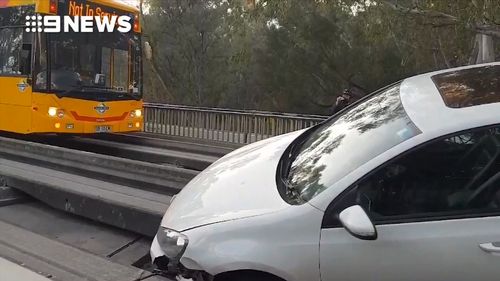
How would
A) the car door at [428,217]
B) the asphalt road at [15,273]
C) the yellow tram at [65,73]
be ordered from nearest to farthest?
1. the car door at [428,217]
2. the asphalt road at [15,273]
3. the yellow tram at [65,73]

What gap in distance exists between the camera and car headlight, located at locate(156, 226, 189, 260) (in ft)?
10.2

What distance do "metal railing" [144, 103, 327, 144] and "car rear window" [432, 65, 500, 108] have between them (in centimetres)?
807

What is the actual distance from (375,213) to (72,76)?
8.88 meters

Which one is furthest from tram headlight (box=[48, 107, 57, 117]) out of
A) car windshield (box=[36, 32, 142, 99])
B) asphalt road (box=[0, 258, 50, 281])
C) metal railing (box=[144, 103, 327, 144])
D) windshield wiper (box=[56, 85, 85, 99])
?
asphalt road (box=[0, 258, 50, 281])

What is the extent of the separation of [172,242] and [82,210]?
2694mm

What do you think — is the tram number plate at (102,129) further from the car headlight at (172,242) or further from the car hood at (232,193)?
the car headlight at (172,242)

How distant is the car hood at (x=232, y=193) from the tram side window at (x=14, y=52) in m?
7.59

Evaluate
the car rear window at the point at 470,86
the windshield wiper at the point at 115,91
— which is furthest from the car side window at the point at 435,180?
the windshield wiper at the point at 115,91

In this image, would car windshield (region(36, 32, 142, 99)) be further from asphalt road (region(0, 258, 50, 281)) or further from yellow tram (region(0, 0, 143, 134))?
asphalt road (region(0, 258, 50, 281))

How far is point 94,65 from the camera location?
35.8 feet

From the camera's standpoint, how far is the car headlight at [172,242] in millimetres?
3119

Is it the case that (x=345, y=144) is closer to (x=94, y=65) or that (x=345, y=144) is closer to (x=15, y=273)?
(x=15, y=273)

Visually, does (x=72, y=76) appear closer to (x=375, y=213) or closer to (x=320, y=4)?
(x=320, y=4)

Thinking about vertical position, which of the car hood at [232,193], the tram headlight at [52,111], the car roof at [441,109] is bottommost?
the tram headlight at [52,111]
